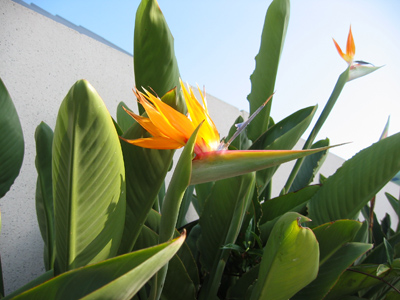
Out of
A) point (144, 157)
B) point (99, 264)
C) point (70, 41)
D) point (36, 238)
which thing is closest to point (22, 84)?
point (70, 41)

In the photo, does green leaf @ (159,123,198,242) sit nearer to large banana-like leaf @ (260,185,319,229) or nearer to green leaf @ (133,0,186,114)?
green leaf @ (133,0,186,114)

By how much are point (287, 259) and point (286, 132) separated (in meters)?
0.27

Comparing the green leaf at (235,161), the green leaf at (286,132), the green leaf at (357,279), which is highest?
the green leaf at (235,161)

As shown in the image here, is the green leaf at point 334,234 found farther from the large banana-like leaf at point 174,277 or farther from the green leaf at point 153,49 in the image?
the green leaf at point 153,49

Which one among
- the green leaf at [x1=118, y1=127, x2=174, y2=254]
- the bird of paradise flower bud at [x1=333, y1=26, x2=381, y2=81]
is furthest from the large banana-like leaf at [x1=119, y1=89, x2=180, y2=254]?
the bird of paradise flower bud at [x1=333, y1=26, x2=381, y2=81]

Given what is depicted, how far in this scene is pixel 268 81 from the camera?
624 millimetres

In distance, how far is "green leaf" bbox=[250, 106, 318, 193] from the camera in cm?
54

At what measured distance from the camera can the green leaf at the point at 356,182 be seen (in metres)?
0.48

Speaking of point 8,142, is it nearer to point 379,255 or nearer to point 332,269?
point 332,269

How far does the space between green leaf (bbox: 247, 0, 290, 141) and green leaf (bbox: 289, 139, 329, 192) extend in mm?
186

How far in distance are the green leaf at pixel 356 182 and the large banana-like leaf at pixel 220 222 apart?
0.13 m

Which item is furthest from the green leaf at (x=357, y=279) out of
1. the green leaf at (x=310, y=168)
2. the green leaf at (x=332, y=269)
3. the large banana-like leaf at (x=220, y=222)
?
the green leaf at (x=310, y=168)

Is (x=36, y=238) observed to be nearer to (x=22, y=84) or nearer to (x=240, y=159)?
(x=22, y=84)

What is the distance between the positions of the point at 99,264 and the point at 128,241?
17cm
